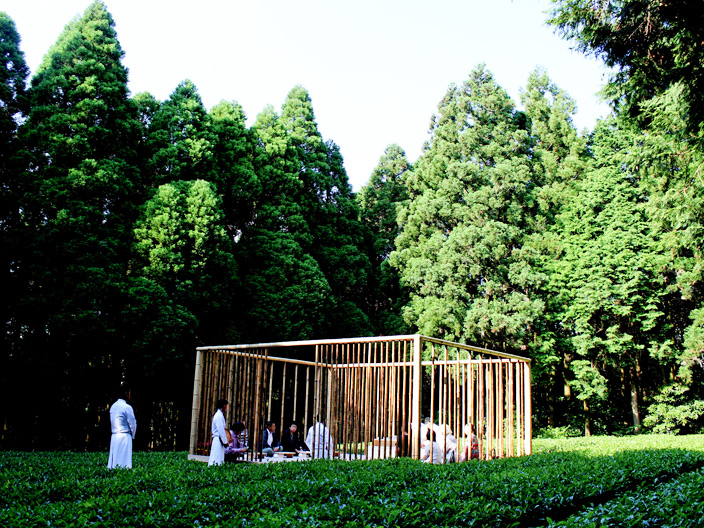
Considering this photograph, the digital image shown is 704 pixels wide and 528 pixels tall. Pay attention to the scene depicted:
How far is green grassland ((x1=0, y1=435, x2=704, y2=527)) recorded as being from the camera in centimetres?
407

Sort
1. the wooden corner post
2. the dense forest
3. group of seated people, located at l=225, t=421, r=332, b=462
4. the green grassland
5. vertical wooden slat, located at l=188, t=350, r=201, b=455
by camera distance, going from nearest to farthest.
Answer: the green grassland, the wooden corner post, group of seated people, located at l=225, t=421, r=332, b=462, vertical wooden slat, located at l=188, t=350, r=201, b=455, the dense forest

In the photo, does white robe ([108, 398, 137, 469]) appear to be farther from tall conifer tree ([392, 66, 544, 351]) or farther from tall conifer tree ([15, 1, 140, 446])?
tall conifer tree ([392, 66, 544, 351])

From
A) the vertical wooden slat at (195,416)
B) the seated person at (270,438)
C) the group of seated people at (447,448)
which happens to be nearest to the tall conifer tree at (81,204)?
the vertical wooden slat at (195,416)

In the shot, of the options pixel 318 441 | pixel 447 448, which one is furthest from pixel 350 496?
pixel 447 448

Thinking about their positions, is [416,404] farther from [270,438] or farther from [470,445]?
[270,438]

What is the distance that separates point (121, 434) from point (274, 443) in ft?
13.7

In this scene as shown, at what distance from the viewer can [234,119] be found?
19.8 m

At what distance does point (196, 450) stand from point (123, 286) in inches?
210

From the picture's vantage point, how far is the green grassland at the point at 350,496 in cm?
407

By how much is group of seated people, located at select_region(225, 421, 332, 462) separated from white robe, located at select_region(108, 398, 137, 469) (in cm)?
149

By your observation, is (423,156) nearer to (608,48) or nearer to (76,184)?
(608,48)

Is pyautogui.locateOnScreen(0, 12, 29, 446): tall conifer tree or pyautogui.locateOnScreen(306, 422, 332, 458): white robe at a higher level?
pyautogui.locateOnScreen(0, 12, 29, 446): tall conifer tree

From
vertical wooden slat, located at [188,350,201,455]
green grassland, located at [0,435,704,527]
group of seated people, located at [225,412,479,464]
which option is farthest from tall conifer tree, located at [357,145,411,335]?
green grassland, located at [0,435,704,527]

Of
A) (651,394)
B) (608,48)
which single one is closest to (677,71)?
(608,48)
